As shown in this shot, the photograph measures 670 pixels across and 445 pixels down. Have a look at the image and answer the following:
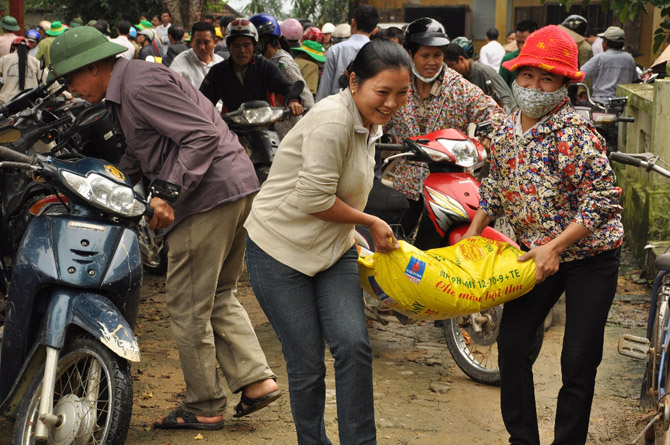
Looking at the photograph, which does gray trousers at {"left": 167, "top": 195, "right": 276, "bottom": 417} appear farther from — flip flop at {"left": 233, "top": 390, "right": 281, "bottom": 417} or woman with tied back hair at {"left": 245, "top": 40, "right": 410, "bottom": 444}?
woman with tied back hair at {"left": 245, "top": 40, "right": 410, "bottom": 444}

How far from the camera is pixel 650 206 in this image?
735 centimetres

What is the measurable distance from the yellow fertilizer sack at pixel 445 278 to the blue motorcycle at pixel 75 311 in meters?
1.00

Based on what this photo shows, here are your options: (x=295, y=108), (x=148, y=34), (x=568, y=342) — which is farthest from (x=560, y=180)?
(x=148, y=34)

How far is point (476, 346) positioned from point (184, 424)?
187cm

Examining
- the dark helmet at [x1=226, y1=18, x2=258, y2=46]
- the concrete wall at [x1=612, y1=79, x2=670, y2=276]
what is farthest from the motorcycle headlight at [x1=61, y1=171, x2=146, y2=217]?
the concrete wall at [x1=612, y1=79, x2=670, y2=276]

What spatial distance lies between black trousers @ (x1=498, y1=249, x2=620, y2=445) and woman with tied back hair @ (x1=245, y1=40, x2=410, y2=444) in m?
0.69

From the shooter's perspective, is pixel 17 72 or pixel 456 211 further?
pixel 17 72

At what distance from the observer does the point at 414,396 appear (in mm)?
4938

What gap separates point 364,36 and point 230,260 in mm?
4979

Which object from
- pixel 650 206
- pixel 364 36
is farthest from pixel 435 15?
pixel 650 206

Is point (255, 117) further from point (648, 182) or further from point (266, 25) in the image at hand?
point (648, 182)

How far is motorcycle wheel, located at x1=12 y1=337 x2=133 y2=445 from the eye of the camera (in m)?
3.61

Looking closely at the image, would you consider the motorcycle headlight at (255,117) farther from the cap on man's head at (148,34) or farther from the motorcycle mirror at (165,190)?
the cap on man's head at (148,34)

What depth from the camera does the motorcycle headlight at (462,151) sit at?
→ 199 inches
